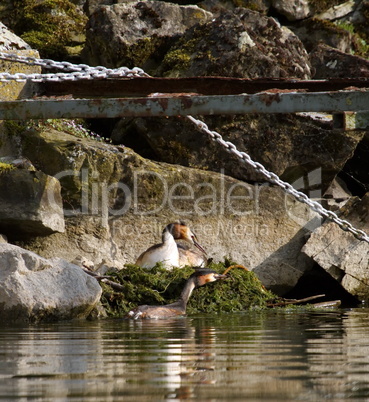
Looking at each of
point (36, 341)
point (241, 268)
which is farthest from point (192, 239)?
point (36, 341)

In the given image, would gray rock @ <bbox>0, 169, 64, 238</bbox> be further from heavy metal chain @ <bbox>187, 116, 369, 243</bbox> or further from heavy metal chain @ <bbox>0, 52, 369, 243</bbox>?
heavy metal chain @ <bbox>187, 116, 369, 243</bbox>

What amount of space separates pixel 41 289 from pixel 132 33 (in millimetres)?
6294

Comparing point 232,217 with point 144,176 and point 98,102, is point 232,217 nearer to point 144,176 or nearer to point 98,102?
point 144,176

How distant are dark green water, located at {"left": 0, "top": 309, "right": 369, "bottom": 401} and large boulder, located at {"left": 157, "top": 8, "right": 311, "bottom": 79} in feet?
19.1

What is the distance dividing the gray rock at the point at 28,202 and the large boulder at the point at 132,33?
11.5 ft

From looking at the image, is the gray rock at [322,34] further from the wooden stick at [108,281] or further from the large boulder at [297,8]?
the wooden stick at [108,281]

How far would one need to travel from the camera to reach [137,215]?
33.7ft

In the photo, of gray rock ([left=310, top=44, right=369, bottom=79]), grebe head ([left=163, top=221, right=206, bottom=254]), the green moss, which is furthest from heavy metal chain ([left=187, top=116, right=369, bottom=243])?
the green moss

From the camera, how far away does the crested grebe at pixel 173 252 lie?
9125 millimetres

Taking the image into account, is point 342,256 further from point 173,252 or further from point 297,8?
point 297,8

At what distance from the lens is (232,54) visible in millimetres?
11273

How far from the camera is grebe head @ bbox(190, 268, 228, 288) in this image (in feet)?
27.1

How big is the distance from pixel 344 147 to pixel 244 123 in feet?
4.77

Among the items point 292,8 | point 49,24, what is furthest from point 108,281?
point 292,8
